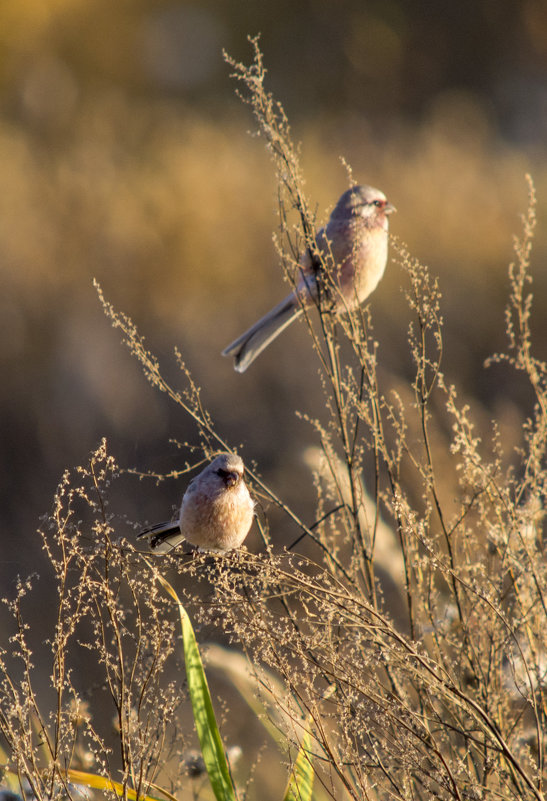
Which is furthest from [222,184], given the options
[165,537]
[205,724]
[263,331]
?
[205,724]

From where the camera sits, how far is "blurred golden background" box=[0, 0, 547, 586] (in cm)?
289

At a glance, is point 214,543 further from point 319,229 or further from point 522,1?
point 522,1

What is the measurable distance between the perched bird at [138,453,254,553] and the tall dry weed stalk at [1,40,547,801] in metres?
0.06

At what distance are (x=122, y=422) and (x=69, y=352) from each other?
2.09ft

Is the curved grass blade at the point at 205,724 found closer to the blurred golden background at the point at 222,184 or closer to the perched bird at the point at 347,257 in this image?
the perched bird at the point at 347,257

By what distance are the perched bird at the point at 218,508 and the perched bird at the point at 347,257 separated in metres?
0.30

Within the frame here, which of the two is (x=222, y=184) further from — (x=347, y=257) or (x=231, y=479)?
(x=231, y=479)

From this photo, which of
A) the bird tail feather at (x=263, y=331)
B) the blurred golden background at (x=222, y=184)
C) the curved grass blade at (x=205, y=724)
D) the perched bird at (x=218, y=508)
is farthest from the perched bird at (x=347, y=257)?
the blurred golden background at (x=222, y=184)

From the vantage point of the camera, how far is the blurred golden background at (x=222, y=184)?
289 cm

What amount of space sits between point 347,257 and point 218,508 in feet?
1.65

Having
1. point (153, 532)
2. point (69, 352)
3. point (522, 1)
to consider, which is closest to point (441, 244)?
point (522, 1)

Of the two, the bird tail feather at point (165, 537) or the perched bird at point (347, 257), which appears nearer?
the bird tail feather at point (165, 537)

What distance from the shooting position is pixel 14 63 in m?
3.11

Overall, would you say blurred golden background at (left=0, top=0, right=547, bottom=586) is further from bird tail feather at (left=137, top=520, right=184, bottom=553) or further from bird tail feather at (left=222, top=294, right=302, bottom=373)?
bird tail feather at (left=137, top=520, right=184, bottom=553)
